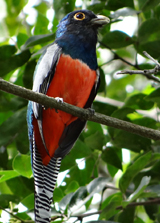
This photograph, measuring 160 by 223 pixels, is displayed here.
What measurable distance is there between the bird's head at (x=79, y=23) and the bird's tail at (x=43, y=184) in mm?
1361

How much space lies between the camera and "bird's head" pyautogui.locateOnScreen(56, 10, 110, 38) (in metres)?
4.04

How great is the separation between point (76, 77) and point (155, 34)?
99 centimetres

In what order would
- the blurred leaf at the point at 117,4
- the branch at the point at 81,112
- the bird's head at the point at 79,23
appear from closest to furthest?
1. the branch at the point at 81,112
2. the blurred leaf at the point at 117,4
3. the bird's head at the point at 79,23

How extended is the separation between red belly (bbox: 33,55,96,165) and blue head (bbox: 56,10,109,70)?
126mm

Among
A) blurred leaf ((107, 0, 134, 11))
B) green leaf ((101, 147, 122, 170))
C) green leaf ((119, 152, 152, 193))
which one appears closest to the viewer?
green leaf ((119, 152, 152, 193))

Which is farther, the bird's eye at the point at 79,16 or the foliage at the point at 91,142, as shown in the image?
the bird's eye at the point at 79,16

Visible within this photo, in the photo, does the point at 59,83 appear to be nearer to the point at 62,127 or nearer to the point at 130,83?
the point at 62,127

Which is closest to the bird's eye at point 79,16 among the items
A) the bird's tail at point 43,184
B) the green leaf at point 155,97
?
the green leaf at point 155,97

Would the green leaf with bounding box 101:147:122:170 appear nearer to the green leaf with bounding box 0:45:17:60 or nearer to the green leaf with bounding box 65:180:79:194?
the green leaf with bounding box 65:180:79:194

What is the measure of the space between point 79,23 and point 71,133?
1.26m

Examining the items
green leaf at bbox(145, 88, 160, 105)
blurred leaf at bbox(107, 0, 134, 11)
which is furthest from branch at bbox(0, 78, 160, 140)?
blurred leaf at bbox(107, 0, 134, 11)

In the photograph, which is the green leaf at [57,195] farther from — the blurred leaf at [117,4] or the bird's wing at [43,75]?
the blurred leaf at [117,4]

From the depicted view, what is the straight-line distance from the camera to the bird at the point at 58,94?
3.51 m

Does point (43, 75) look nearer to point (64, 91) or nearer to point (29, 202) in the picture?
point (64, 91)
